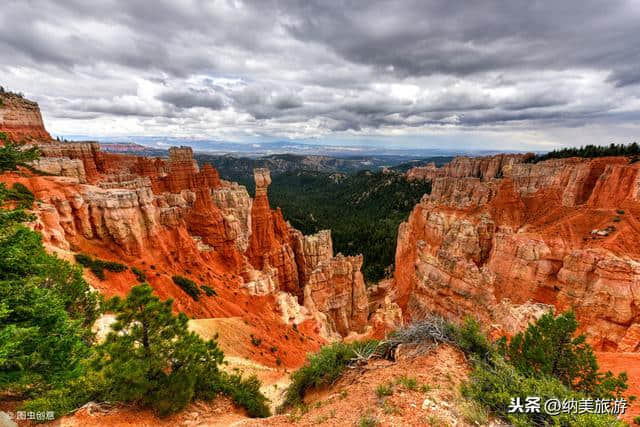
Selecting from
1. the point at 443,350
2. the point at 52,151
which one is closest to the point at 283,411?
the point at 443,350

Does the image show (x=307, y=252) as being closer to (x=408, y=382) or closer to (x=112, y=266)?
(x=112, y=266)

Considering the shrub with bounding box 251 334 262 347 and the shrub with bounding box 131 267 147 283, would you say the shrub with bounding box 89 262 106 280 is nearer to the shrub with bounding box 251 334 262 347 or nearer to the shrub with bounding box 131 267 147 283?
the shrub with bounding box 131 267 147 283

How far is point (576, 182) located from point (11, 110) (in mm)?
81162

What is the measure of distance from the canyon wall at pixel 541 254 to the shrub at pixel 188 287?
25.2 meters

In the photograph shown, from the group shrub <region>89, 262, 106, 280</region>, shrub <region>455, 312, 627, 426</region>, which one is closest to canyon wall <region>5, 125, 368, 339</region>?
shrub <region>89, 262, 106, 280</region>

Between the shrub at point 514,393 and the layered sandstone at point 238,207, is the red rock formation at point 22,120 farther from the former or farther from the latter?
the shrub at point 514,393

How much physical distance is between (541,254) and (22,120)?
69.2 m

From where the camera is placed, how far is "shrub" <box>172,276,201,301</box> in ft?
82.8

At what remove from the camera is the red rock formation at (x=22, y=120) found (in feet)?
125

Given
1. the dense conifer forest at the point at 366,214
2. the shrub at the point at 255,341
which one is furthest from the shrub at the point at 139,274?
the dense conifer forest at the point at 366,214

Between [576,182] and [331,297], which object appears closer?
[331,297]

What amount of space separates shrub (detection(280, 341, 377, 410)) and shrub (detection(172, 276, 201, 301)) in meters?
15.7

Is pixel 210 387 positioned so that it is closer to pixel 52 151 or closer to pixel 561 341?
pixel 561 341

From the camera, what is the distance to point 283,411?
1199 centimetres
